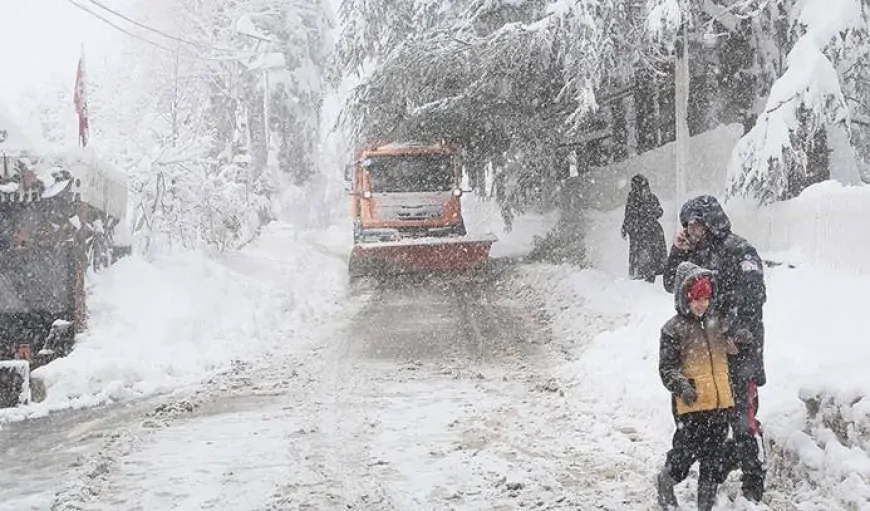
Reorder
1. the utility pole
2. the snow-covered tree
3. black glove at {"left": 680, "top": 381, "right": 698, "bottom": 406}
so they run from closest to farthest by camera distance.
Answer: black glove at {"left": 680, "top": 381, "right": 698, "bottom": 406}, the utility pole, the snow-covered tree

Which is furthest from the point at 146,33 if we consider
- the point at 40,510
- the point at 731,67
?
the point at 40,510

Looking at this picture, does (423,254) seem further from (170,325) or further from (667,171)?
(170,325)

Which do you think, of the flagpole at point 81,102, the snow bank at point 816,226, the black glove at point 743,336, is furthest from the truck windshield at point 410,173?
the black glove at point 743,336

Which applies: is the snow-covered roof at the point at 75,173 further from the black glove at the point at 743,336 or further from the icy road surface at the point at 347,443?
the black glove at the point at 743,336

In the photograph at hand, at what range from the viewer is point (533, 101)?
18734mm

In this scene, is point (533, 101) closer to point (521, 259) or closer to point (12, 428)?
point (521, 259)

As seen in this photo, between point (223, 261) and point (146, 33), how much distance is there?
895 inches

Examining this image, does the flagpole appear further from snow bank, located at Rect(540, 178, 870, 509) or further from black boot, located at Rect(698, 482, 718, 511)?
black boot, located at Rect(698, 482, 718, 511)

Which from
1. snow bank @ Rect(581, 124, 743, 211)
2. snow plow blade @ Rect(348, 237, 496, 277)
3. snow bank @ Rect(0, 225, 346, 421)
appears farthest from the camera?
snow plow blade @ Rect(348, 237, 496, 277)

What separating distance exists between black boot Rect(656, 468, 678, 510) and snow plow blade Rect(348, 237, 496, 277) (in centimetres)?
1262

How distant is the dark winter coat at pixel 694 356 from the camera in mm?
5074

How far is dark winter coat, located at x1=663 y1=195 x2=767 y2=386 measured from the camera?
5340 millimetres

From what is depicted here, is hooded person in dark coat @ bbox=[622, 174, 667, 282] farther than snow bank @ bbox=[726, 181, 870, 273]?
Yes

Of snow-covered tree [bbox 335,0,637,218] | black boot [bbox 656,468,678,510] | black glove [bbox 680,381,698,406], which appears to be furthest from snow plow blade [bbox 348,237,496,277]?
black glove [bbox 680,381,698,406]
